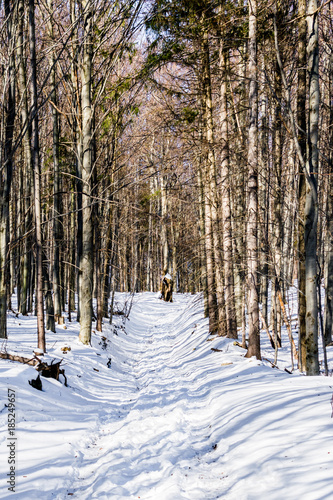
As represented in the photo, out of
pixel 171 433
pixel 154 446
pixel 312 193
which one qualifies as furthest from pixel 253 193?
pixel 154 446

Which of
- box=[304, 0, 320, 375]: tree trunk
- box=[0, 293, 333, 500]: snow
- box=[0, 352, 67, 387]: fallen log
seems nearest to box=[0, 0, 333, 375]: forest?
box=[304, 0, 320, 375]: tree trunk

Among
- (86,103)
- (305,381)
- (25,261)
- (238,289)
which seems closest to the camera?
(305,381)

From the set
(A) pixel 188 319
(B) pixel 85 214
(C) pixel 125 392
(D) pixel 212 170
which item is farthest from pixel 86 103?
(A) pixel 188 319

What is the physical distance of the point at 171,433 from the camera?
15.5 ft

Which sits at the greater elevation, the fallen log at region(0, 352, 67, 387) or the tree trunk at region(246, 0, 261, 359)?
the tree trunk at region(246, 0, 261, 359)

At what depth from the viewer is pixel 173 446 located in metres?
4.37

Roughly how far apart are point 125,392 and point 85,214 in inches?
180

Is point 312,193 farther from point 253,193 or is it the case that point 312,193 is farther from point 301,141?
point 253,193

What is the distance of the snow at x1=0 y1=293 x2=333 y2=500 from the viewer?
3.29 m

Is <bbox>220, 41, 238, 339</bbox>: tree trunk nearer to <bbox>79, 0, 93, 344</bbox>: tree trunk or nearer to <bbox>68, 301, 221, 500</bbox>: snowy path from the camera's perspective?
<bbox>68, 301, 221, 500</bbox>: snowy path

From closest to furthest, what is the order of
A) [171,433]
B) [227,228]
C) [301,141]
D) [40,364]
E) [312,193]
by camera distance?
[171,433] < [312,193] < [40,364] < [301,141] < [227,228]

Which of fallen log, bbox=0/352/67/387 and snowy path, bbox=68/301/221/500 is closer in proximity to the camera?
snowy path, bbox=68/301/221/500

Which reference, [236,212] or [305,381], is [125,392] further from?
[236,212]

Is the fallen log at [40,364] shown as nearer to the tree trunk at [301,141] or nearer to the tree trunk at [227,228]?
the tree trunk at [301,141]
